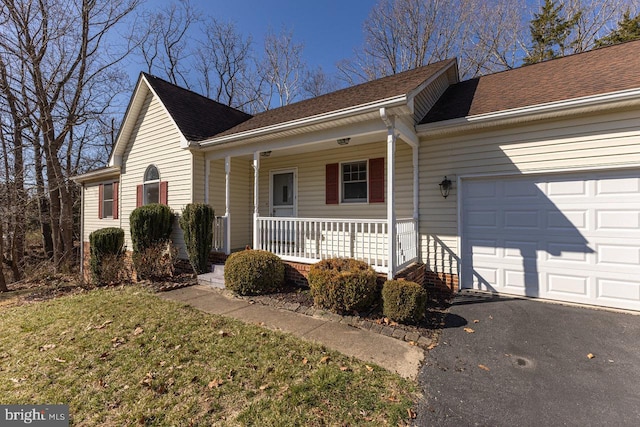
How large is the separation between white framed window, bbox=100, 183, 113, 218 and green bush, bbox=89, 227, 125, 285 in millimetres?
4115

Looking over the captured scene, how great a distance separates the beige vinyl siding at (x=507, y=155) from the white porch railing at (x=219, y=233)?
4.93 metres

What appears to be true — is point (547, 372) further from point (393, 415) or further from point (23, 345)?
point (23, 345)

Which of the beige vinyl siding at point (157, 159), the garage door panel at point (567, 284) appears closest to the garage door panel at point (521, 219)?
the garage door panel at point (567, 284)

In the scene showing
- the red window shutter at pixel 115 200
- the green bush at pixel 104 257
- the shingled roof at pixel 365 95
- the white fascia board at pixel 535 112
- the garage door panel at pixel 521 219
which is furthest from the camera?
the red window shutter at pixel 115 200

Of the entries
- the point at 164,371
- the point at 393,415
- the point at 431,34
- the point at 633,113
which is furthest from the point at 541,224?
the point at 431,34

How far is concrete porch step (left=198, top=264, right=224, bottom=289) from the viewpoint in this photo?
646cm

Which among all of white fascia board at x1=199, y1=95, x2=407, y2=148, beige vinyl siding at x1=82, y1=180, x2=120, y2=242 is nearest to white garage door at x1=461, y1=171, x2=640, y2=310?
white fascia board at x1=199, y1=95, x2=407, y2=148

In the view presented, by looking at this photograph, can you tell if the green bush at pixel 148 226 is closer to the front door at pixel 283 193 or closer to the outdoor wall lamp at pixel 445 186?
the front door at pixel 283 193

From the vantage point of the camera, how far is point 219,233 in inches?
308

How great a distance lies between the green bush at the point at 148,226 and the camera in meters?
7.53

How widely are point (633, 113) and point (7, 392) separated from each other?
349 inches

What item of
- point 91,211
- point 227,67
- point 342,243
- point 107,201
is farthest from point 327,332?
point 227,67

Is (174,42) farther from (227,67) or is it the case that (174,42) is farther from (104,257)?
(104,257)
